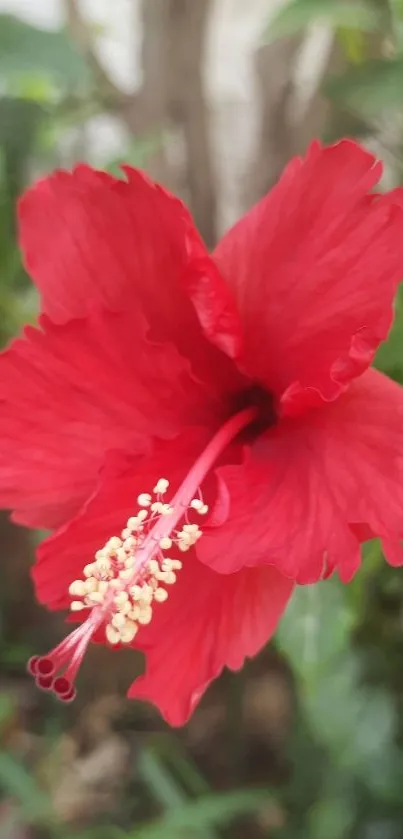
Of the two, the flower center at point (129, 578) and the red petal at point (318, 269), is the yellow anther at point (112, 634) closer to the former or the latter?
the flower center at point (129, 578)

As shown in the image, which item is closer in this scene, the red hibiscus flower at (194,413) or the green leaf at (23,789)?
the red hibiscus flower at (194,413)

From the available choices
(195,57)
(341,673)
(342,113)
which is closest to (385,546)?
(341,673)

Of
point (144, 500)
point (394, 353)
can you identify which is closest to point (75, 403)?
point (144, 500)

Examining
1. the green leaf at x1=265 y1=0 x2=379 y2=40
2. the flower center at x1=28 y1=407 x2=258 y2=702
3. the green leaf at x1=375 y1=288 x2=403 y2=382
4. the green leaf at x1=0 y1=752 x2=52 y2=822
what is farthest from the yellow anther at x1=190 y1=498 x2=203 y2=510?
the green leaf at x1=0 y1=752 x2=52 y2=822

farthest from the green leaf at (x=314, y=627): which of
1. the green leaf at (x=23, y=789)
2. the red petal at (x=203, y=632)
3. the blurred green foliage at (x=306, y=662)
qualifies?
the green leaf at (x=23, y=789)

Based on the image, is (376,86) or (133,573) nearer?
(133,573)

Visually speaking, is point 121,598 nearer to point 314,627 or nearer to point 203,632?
point 203,632
